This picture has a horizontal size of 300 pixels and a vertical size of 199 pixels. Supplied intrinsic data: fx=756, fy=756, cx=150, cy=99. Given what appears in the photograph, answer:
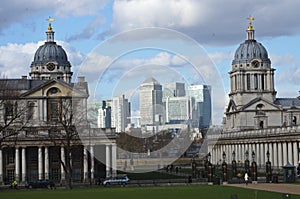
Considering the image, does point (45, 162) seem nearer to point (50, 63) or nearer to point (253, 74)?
point (50, 63)

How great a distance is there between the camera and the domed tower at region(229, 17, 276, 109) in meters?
188

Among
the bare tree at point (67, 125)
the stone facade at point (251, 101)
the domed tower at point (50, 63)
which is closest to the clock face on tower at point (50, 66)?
the domed tower at point (50, 63)

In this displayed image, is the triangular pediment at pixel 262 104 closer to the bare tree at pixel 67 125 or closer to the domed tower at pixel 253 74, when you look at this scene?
the domed tower at pixel 253 74

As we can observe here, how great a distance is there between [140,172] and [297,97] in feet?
262

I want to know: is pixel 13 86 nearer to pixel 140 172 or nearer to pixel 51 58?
pixel 140 172

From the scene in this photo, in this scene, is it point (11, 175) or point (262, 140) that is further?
point (262, 140)

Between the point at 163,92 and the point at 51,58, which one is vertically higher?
the point at 51,58

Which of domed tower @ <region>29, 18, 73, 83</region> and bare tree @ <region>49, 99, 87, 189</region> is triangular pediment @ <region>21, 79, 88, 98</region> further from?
domed tower @ <region>29, 18, 73, 83</region>

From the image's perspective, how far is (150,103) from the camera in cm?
10088

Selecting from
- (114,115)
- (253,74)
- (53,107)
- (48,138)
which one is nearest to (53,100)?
(53,107)

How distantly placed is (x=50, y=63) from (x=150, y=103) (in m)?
70.7

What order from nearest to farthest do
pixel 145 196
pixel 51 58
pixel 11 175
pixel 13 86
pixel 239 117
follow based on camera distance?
pixel 145 196, pixel 11 175, pixel 13 86, pixel 51 58, pixel 239 117

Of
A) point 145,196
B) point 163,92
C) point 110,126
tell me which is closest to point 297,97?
point 110,126

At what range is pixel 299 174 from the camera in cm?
9894
